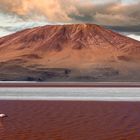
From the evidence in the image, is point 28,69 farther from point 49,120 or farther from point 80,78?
point 49,120

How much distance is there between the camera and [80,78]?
199m

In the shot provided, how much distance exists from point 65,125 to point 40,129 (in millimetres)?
1661

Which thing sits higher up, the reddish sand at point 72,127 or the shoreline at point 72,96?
the shoreline at point 72,96

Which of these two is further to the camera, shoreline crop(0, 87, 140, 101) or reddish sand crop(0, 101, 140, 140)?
shoreline crop(0, 87, 140, 101)

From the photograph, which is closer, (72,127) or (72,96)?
(72,127)

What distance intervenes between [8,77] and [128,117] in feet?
516

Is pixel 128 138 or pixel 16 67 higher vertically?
pixel 16 67

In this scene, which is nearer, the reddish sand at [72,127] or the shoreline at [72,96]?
the reddish sand at [72,127]

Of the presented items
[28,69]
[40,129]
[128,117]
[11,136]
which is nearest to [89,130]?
[40,129]

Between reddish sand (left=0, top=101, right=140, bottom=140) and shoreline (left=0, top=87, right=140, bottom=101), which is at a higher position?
shoreline (left=0, top=87, right=140, bottom=101)

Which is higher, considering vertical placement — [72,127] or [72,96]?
[72,96]

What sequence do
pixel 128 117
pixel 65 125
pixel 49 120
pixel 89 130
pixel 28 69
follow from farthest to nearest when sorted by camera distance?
pixel 28 69 → pixel 128 117 → pixel 49 120 → pixel 65 125 → pixel 89 130

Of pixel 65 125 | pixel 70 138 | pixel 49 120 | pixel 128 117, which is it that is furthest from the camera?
pixel 128 117

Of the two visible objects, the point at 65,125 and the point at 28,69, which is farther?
the point at 28,69
